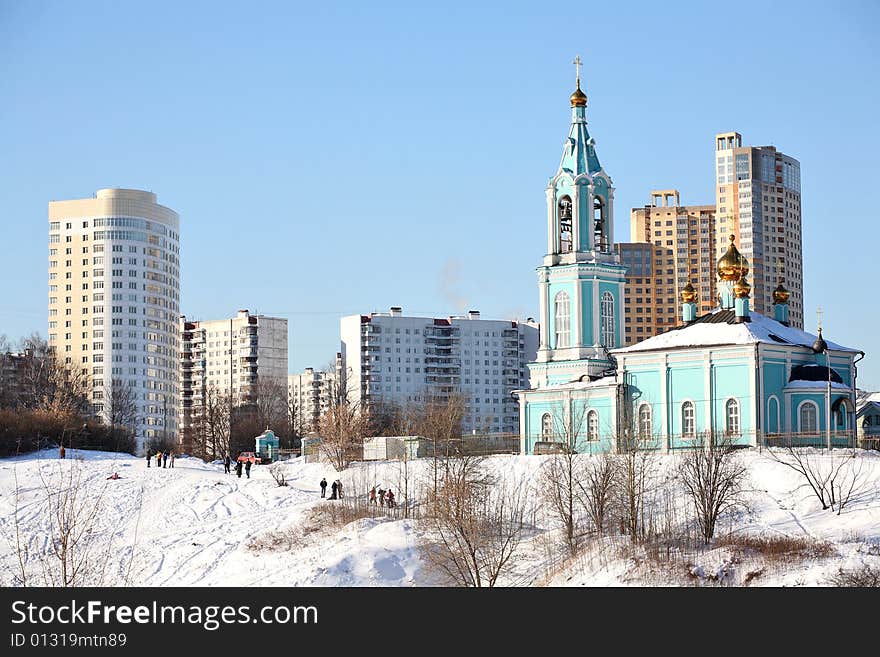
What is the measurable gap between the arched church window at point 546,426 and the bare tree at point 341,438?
6778 mm

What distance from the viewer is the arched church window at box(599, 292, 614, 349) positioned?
179 feet

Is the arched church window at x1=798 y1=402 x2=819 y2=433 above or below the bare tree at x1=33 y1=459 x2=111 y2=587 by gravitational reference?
above

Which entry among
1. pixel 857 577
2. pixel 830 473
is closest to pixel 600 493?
pixel 830 473

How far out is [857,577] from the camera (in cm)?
2897

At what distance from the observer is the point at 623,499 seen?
3697 centimetres

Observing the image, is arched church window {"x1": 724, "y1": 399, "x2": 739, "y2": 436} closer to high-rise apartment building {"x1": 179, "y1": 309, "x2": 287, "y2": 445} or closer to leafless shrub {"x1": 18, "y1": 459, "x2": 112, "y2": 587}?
leafless shrub {"x1": 18, "y1": 459, "x2": 112, "y2": 587}

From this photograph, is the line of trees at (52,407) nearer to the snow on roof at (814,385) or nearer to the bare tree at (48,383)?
the bare tree at (48,383)

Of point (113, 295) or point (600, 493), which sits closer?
point (600, 493)

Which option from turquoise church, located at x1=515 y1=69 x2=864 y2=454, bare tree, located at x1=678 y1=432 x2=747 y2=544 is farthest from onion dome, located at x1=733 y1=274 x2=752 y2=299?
bare tree, located at x1=678 y1=432 x2=747 y2=544

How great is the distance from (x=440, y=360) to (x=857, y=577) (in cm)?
8588

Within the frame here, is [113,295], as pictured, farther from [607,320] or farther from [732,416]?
[732,416]

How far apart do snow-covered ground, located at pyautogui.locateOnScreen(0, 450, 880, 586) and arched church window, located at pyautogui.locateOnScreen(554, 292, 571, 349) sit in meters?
6.99
